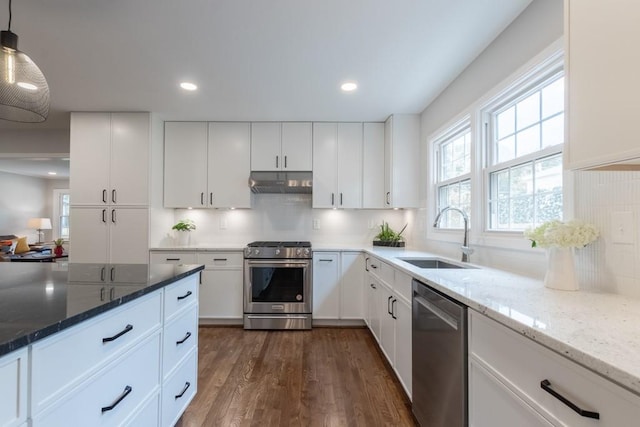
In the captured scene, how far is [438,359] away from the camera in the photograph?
137 cm

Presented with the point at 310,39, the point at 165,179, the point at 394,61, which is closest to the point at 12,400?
the point at 310,39

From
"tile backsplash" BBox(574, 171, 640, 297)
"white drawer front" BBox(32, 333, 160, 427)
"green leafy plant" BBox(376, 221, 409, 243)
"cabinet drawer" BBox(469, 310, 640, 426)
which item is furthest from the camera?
"green leafy plant" BBox(376, 221, 409, 243)

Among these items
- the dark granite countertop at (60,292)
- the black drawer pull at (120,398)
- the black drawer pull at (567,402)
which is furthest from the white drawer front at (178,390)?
the black drawer pull at (567,402)

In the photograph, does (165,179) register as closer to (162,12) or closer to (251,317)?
(251,317)

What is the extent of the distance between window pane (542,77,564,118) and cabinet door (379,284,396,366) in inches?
59.5

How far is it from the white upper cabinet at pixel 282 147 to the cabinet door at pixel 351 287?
122 cm

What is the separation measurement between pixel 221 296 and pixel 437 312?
2536mm

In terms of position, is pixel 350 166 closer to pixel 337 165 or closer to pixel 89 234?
pixel 337 165

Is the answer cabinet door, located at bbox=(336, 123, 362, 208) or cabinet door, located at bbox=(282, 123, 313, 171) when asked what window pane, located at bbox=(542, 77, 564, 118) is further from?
cabinet door, located at bbox=(282, 123, 313, 171)

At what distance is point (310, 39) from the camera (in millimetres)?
1921

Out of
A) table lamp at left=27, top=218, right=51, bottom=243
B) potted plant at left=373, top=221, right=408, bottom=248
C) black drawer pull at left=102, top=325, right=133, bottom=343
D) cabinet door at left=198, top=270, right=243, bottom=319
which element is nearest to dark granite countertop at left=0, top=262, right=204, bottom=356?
black drawer pull at left=102, top=325, right=133, bottom=343

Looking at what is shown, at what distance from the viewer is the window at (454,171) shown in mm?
2463

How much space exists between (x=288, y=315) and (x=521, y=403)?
2.56 m

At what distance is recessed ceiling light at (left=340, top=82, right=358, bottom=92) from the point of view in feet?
8.34
